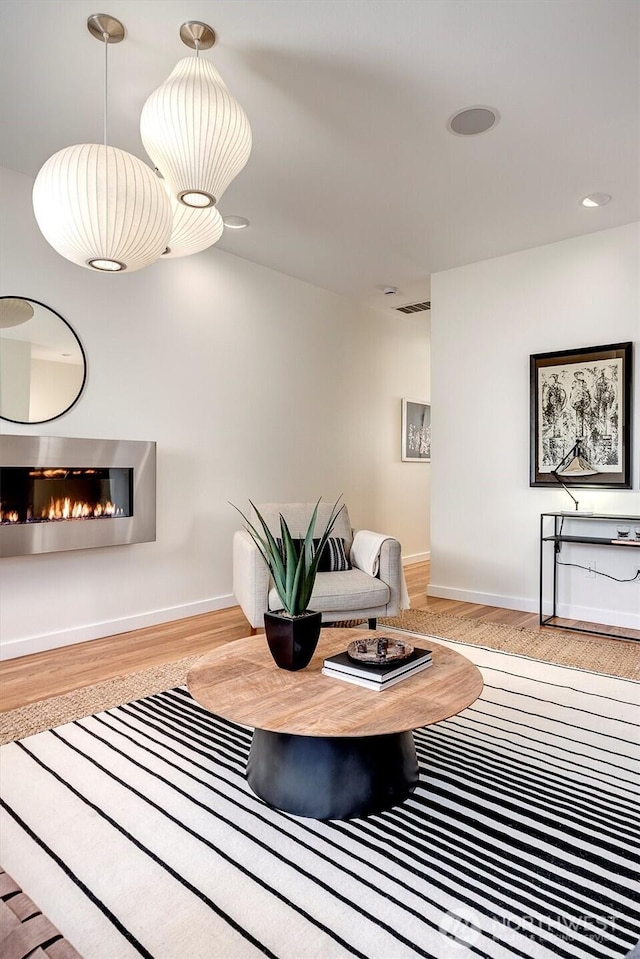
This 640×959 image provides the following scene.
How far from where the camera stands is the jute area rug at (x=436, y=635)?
95.0 inches

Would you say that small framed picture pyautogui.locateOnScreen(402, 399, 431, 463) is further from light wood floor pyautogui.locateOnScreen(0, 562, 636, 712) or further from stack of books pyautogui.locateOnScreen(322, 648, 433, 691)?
stack of books pyautogui.locateOnScreen(322, 648, 433, 691)

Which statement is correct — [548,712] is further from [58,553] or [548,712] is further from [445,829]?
[58,553]

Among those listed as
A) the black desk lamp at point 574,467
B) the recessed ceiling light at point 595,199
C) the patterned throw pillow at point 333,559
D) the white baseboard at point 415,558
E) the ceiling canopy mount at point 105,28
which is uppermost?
the recessed ceiling light at point 595,199

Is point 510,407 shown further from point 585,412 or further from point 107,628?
point 107,628

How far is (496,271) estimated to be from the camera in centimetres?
450

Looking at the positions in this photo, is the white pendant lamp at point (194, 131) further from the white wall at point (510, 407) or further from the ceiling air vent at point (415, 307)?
the ceiling air vent at point (415, 307)

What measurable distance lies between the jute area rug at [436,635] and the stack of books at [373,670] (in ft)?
3.88

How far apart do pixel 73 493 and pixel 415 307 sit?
386cm

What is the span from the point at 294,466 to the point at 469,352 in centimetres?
172

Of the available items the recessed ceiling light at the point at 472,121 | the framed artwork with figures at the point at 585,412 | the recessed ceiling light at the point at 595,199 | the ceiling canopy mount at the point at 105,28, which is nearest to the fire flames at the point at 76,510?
the ceiling canopy mount at the point at 105,28

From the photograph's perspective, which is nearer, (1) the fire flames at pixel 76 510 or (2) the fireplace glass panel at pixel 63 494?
(2) the fireplace glass panel at pixel 63 494

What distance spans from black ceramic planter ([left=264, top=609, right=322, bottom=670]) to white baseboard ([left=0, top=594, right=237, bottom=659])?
199cm

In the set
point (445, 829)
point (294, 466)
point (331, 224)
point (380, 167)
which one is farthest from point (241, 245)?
point (445, 829)

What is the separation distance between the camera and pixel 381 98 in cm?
259
